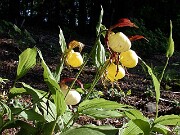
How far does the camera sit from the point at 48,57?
457 centimetres

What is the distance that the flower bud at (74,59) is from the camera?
1.16 metres

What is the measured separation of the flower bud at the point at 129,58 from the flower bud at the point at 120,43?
0.04m

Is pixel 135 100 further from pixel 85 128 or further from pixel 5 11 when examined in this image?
pixel 5 11

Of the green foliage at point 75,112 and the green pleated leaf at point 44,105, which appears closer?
the green foliage at point 75,112

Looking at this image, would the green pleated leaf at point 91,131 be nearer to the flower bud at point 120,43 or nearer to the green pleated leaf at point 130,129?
the green pleated leaf at point 130,129

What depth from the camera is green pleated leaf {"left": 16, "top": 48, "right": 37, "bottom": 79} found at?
48.2 inches

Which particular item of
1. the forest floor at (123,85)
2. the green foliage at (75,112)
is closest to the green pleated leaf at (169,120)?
the green foliage at (75,112)

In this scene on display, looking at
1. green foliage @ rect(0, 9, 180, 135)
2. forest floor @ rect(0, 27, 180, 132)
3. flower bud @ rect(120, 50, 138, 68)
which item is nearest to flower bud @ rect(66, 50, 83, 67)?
green foliage @ rect(0, 9, 180, 135)

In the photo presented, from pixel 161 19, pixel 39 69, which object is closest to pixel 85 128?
pixel 39 69

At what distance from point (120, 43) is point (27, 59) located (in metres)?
0.32

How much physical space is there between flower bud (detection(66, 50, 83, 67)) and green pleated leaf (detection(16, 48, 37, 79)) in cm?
11

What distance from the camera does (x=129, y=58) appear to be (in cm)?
113

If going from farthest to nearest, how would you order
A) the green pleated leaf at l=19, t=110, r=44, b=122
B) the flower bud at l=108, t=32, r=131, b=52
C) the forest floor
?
the forest floor → the green pleated leaf at l=19, t=110, r=44, b=122 → the flower bud at l=108, t=32, r=131, b=52

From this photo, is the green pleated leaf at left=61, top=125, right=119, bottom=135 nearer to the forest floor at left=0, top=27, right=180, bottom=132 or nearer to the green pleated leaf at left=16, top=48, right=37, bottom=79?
the green pleated leaf at left=16, top=48, right=37, bottom=79
